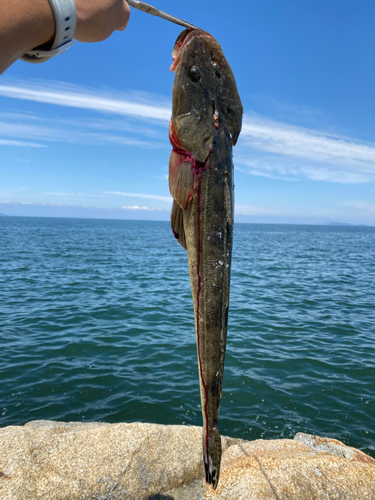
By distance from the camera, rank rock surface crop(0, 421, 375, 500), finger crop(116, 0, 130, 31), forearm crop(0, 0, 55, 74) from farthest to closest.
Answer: rock surface crop(0, 421, 375, 500) → finger crop(116, 0, 130, 31) → forearm crop(0, 0, 55, 74)

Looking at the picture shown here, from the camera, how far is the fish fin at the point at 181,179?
231 centimetres

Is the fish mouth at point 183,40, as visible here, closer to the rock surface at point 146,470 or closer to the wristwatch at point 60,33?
the wristwatch at point 60,33

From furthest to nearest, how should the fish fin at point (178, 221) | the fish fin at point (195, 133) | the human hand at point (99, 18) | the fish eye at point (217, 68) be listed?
the fish fin at point (178, 221), the fish eye at point (217, 68), the fish fin at point (195, 133), the human hand at point (99, 18)

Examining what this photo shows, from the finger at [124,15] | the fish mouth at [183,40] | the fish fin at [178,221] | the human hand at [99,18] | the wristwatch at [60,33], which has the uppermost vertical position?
the fish mouth at [183,40]

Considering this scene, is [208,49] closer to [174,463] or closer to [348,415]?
[174,463]

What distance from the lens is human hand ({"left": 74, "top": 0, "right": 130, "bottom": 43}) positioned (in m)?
1.42

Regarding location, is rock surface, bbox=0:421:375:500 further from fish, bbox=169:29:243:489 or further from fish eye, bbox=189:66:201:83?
fish eye, bbox=189:66:201:83

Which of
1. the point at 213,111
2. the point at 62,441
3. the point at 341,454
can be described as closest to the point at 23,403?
the point at 62,441

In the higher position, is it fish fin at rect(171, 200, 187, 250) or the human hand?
the human hand

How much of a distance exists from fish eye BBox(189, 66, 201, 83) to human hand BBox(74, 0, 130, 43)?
2.13 ft

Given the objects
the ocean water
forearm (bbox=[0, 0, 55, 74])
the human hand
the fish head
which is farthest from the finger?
the ocean water

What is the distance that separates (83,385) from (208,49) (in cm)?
868

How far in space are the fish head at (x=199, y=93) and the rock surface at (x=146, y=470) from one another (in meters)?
4.43

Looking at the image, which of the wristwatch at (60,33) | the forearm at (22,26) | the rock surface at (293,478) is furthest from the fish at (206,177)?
the rock surface at (293,478)
